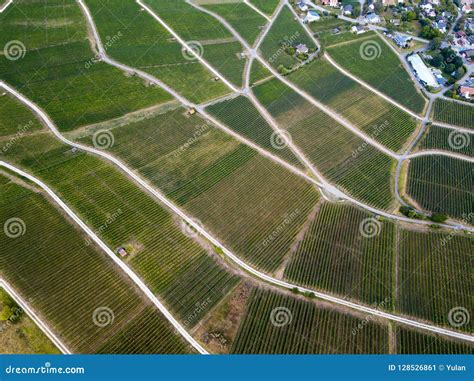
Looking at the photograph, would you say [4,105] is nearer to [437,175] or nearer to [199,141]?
[199,141]

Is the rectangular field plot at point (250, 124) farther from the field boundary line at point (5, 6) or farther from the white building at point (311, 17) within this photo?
the field boundary line at point (5, 6)

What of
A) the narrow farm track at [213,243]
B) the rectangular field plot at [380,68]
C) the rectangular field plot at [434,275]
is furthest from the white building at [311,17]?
the narrow farm track at [213,243]

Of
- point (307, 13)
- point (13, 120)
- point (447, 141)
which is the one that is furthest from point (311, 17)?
point (13, 120)

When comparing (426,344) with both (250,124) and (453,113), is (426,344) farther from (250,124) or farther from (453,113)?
(453,113)

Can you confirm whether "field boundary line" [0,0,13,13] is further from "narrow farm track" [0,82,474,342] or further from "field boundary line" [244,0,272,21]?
"field boundary line" [244,0,272,21]

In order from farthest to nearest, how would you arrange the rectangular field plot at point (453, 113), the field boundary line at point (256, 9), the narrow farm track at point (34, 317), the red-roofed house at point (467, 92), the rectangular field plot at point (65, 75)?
the field boundary line at point (256, 9) → the red-roofed house at point (467, 92) → the rectangular field plot at point (453, 113) → the rectangular field plot at point (65, 75) → the narrow farm track at point (34, 317)

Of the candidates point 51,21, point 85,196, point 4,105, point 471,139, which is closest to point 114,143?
point 85,196
